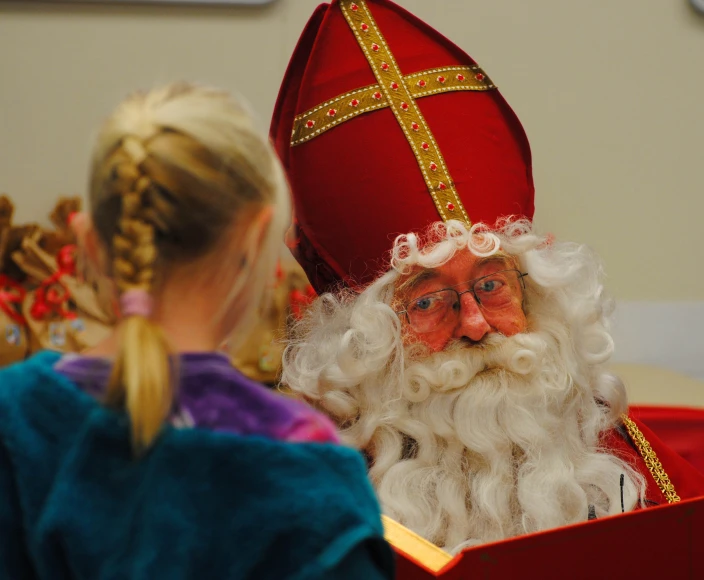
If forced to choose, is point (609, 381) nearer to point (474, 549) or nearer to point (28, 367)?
point (474, 549)

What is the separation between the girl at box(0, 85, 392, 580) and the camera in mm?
713

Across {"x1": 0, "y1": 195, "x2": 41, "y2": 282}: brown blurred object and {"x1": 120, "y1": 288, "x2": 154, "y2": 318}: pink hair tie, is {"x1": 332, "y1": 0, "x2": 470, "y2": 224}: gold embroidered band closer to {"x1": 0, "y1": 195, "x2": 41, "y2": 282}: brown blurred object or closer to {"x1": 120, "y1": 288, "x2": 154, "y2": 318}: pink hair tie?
{"x1": 120, "y1": 288, "x2": 154, "y2": 318}: pink hair tie

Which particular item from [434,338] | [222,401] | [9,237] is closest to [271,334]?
[9,237]

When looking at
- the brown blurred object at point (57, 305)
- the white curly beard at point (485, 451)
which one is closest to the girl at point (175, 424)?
the white curly beard at point (485, 451)

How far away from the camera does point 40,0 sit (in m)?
2.44

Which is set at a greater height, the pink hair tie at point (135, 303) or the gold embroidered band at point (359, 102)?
the gold embroidered band at point (359, 102)

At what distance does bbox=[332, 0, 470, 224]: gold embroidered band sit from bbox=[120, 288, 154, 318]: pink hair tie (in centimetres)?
89

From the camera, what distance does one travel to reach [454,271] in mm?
1511

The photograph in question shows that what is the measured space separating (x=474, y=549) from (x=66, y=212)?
167 cm

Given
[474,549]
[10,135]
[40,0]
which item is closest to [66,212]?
[10,135]

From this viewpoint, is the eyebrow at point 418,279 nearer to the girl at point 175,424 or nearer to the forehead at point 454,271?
the forehead at point 454,271

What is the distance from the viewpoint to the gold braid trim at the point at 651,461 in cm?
159

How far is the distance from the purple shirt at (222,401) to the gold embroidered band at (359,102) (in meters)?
0.88

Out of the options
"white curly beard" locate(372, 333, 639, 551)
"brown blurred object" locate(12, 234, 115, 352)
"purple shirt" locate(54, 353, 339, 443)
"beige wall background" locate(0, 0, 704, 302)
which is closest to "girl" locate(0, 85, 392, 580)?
"purple shirt" locate(54, 353, 339, 443)
